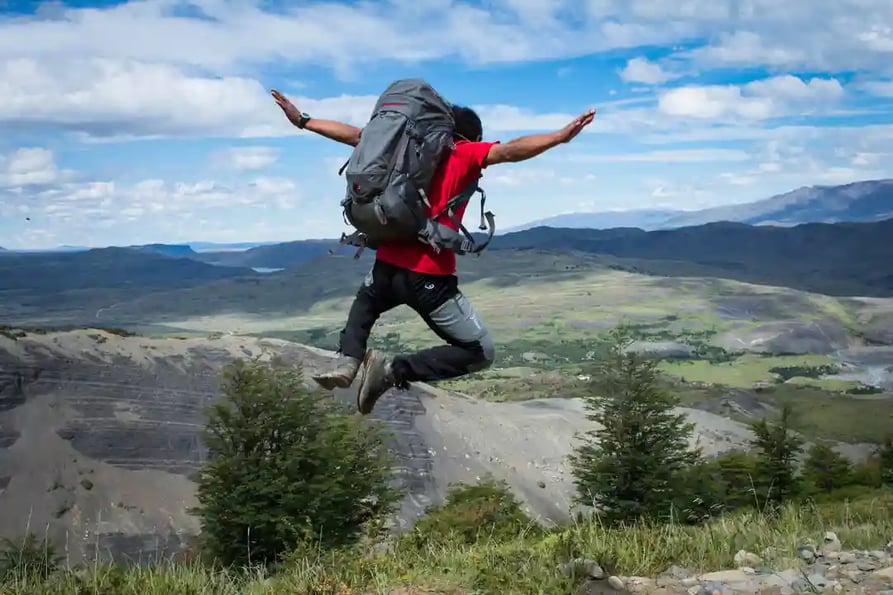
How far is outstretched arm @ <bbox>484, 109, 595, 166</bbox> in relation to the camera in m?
5.20

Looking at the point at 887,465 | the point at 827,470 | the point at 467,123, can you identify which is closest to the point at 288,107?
the point at 467,123

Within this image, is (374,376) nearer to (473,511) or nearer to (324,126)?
(324,126)

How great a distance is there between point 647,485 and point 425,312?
33.9m

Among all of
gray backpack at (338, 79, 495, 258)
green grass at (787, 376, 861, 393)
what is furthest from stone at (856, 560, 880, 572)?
green grass at (787, 376, 861, 393)

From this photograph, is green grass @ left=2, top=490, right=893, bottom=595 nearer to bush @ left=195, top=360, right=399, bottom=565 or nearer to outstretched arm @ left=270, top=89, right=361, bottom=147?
outstretched arm @ left=270, top=89, right=361, bottom=147

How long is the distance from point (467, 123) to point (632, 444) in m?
35.2

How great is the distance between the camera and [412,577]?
5773 millimetres

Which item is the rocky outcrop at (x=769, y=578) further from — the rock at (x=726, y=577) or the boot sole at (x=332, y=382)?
the boot sole at (x=332, y=382)

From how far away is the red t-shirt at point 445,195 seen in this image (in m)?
5.71

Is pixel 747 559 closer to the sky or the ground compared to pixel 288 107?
closer to the ground

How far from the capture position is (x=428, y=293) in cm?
589

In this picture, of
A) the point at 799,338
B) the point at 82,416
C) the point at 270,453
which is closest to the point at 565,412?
the point at 82,416

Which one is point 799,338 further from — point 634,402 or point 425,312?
point 425,312

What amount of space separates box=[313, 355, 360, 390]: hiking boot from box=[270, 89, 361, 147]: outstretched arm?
62.6 inches
